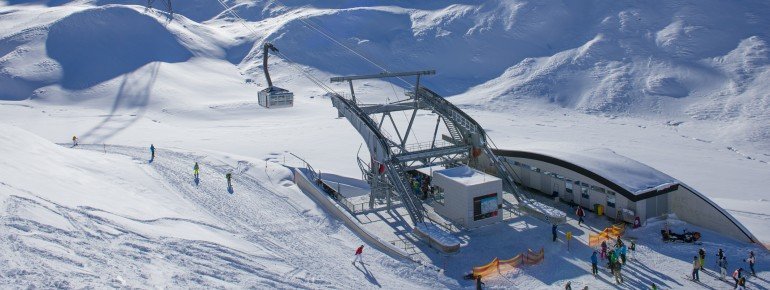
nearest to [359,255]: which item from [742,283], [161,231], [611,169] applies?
[161,231]

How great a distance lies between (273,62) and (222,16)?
2808 cm

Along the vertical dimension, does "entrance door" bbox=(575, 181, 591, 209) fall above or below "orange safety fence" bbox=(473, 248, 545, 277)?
above

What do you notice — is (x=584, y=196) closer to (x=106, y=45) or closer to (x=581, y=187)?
(x=581, y=187)

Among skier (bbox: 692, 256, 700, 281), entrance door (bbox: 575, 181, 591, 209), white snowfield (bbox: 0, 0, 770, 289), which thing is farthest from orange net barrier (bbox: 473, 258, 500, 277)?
entrance door (bbox: 575, 181, 591, 209)

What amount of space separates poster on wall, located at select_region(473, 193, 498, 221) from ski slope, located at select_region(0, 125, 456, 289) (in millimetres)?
4944

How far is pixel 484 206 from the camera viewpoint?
27094 mm

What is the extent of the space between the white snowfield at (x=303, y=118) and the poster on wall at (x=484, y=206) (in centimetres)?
60

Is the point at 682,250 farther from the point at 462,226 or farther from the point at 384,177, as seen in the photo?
the point at 384,177

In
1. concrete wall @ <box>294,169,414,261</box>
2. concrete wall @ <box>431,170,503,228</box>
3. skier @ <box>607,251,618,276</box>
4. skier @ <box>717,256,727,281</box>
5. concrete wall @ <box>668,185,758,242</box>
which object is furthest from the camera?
concrete wall @ <box>431,170,503,228</box>

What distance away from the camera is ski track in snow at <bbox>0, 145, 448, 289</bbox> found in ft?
56.1

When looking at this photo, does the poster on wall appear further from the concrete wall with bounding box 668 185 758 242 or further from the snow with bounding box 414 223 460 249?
the concrete wall with bounding box 668 185 758 242

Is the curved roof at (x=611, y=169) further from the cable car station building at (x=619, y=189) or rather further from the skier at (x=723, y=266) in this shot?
the skier at (x=723, y=266)

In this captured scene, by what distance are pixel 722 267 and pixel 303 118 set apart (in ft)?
142

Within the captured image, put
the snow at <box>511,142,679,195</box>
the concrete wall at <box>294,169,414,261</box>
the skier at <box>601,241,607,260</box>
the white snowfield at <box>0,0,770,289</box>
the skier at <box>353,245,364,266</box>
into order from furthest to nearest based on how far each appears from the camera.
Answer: the snow at <box>511,142,679,195</box>, the concrete wall at <box>294,169,414,261</box>, the skier at <box>601,241,607,260</box>, the skier at <box>353,245,364,266</box>, the white snowfield at <box>0,0,770,289</box>
